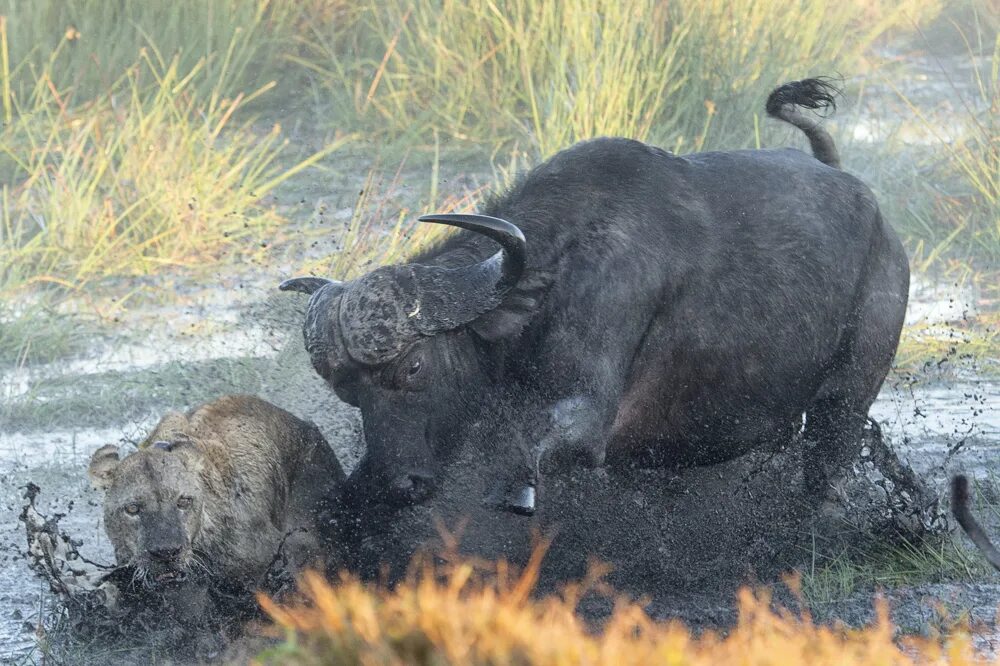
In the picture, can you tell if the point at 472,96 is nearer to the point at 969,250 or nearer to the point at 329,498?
the point at 969,250

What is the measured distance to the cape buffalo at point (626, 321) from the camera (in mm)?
4984

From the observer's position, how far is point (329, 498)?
5.13 metres

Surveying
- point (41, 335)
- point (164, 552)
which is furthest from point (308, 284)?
point (41, 335)

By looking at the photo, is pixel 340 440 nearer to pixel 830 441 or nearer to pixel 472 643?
pixel 830 441

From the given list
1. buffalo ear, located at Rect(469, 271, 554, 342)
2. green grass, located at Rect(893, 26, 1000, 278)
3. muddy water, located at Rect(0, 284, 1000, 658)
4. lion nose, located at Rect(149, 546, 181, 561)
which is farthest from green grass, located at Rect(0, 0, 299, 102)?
lion nose, located at Rect(149, 546, 181, 561)

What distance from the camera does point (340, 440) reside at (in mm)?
6562

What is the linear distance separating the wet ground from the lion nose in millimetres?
722

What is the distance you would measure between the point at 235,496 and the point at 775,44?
7465mm

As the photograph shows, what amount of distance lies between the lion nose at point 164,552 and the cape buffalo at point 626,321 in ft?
2.26

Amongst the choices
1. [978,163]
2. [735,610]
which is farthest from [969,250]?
[735,610]

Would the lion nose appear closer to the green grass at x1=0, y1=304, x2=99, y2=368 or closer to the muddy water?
the muddy water

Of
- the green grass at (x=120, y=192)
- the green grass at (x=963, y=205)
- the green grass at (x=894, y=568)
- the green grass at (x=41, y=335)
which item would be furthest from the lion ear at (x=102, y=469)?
the green grass at (x=963, y=205)

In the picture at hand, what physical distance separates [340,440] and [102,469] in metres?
1.89

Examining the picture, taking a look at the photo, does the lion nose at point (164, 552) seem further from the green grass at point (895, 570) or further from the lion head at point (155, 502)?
the green grass at point (895, 570)
